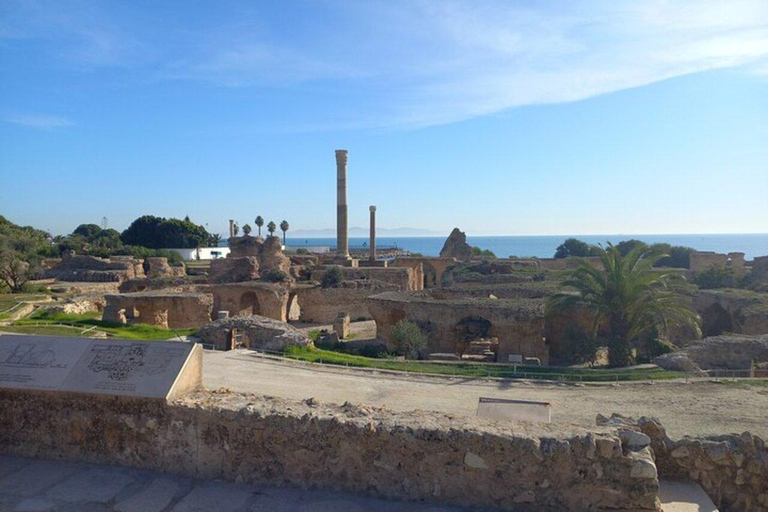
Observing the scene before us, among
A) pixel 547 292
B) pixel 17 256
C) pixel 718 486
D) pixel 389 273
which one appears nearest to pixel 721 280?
pixel 547 292

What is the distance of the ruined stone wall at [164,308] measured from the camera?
2214cm

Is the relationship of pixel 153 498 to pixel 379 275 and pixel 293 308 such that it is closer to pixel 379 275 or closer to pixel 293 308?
pixel 293 308

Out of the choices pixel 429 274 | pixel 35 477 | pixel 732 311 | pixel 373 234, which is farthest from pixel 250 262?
pixel 35 477

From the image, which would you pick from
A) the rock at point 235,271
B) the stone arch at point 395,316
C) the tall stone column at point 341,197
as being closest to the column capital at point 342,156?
the tall stone column at point 341,197

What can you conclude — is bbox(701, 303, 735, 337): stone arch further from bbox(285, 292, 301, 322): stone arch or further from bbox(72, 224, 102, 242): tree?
bbox(72, 224, 102, 242): tree

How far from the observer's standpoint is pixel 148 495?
17.7 ft

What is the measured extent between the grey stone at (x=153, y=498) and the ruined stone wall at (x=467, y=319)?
13.9 metres

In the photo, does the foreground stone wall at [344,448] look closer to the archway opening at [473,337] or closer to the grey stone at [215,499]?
the grey stone at [215,499]

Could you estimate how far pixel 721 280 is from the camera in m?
30.7

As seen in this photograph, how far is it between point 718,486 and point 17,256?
3497 centimetres

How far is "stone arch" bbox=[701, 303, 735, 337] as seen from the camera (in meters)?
22.9

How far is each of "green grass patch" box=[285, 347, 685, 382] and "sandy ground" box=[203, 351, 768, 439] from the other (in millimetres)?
647

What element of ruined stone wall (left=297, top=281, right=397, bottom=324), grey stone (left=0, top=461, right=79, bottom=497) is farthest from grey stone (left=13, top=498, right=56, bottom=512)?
ruined stone wall (left=297, top=281, right=397, bottom=324)

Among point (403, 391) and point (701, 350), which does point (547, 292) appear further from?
point (403, 391)
